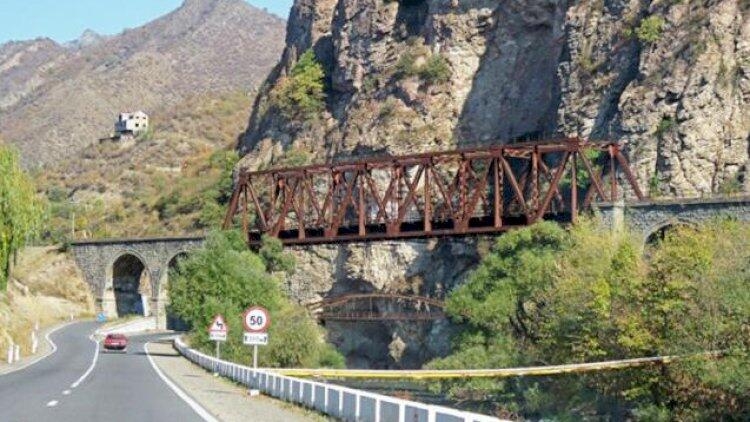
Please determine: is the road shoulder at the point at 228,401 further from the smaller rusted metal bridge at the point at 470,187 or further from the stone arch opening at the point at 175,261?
the stone arch opening at the point at 175,261

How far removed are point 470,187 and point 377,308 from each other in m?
13.3

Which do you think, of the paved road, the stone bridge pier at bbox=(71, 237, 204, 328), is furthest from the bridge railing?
the stone bridge pier at bbox=(71, 237, 204, 328)

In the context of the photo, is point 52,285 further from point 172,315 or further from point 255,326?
point 255,326

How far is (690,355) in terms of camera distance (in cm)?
3725

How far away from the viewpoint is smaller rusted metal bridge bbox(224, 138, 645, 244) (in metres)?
81.1

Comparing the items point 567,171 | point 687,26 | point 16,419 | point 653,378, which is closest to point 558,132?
point 567,171

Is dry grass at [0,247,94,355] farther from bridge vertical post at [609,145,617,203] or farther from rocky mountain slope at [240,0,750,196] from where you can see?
bridge vertical post at [609,145,617,203]

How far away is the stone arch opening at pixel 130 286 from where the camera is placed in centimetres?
13200

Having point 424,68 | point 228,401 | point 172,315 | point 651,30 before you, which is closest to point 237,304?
point 651,30

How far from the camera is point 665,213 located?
75.2 metres

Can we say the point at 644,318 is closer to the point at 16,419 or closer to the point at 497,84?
the point at 16,419

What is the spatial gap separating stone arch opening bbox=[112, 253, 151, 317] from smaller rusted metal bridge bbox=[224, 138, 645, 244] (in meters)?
30.8

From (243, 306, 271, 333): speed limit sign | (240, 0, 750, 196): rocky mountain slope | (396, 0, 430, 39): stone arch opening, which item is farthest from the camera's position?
(396, 0, 430, 39): stone arch opening

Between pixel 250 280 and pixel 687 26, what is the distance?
34457mm
